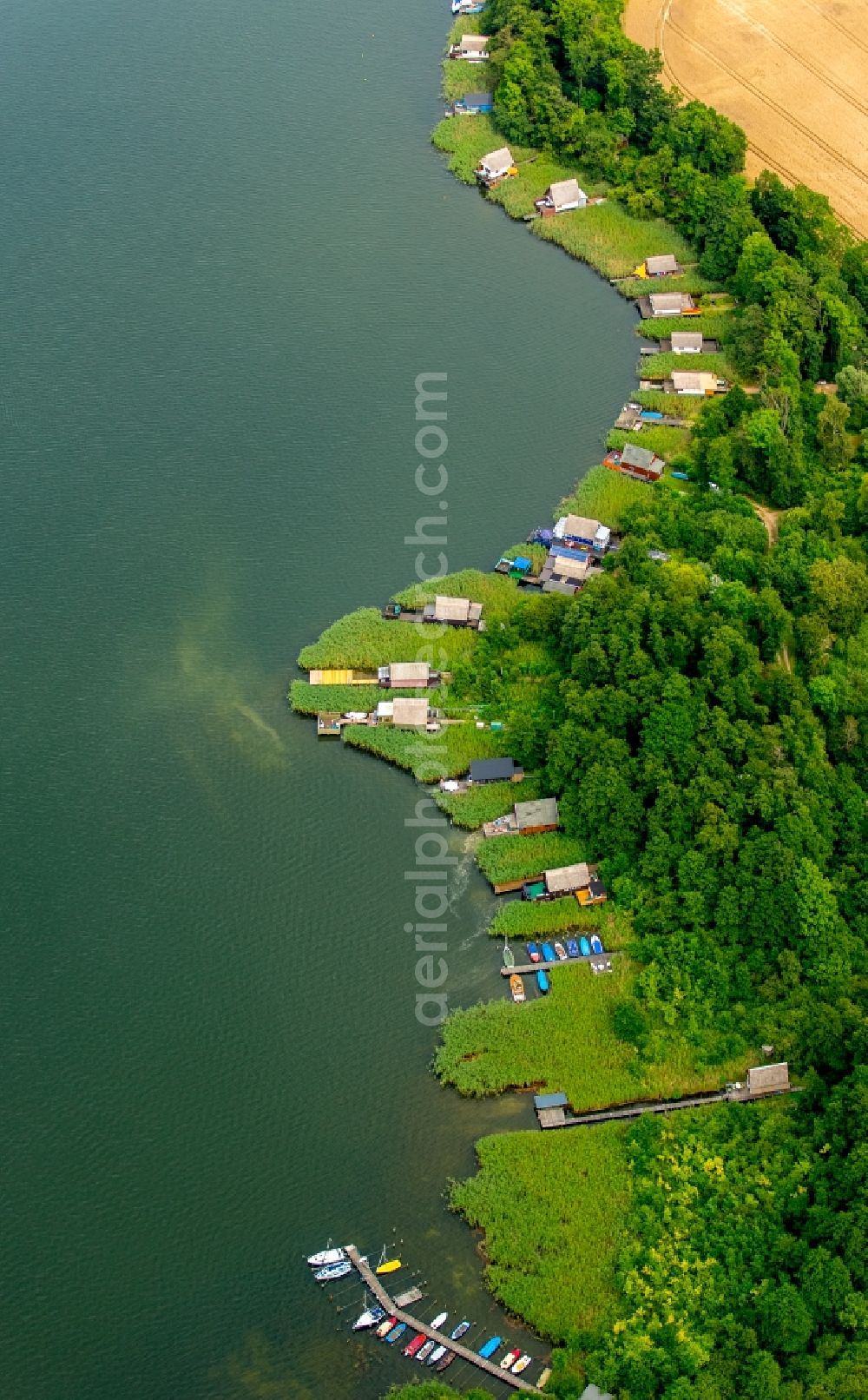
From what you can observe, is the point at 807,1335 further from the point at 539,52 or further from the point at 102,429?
the point at 539,52

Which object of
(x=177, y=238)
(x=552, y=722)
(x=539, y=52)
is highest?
(x=539, y=52)

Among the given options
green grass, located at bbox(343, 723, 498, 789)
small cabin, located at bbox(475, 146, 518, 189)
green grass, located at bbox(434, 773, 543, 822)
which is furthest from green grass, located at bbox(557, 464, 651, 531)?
small cabin, located at bbox(475, 146, 518, 189)

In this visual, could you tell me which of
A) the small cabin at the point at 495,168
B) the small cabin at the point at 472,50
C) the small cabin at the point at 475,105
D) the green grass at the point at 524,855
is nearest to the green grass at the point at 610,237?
the small cabin at the point at 495,168

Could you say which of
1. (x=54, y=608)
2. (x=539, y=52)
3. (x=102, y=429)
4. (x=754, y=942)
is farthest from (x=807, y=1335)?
(x=539, y=52)

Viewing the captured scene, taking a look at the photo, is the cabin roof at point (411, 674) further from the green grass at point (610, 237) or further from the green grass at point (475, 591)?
the green grass at point (610, 237)

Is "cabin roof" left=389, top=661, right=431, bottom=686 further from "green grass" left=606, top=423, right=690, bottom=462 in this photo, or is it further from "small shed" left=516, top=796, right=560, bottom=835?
"green grass" left=606, top=423, right=690, bottom=462
